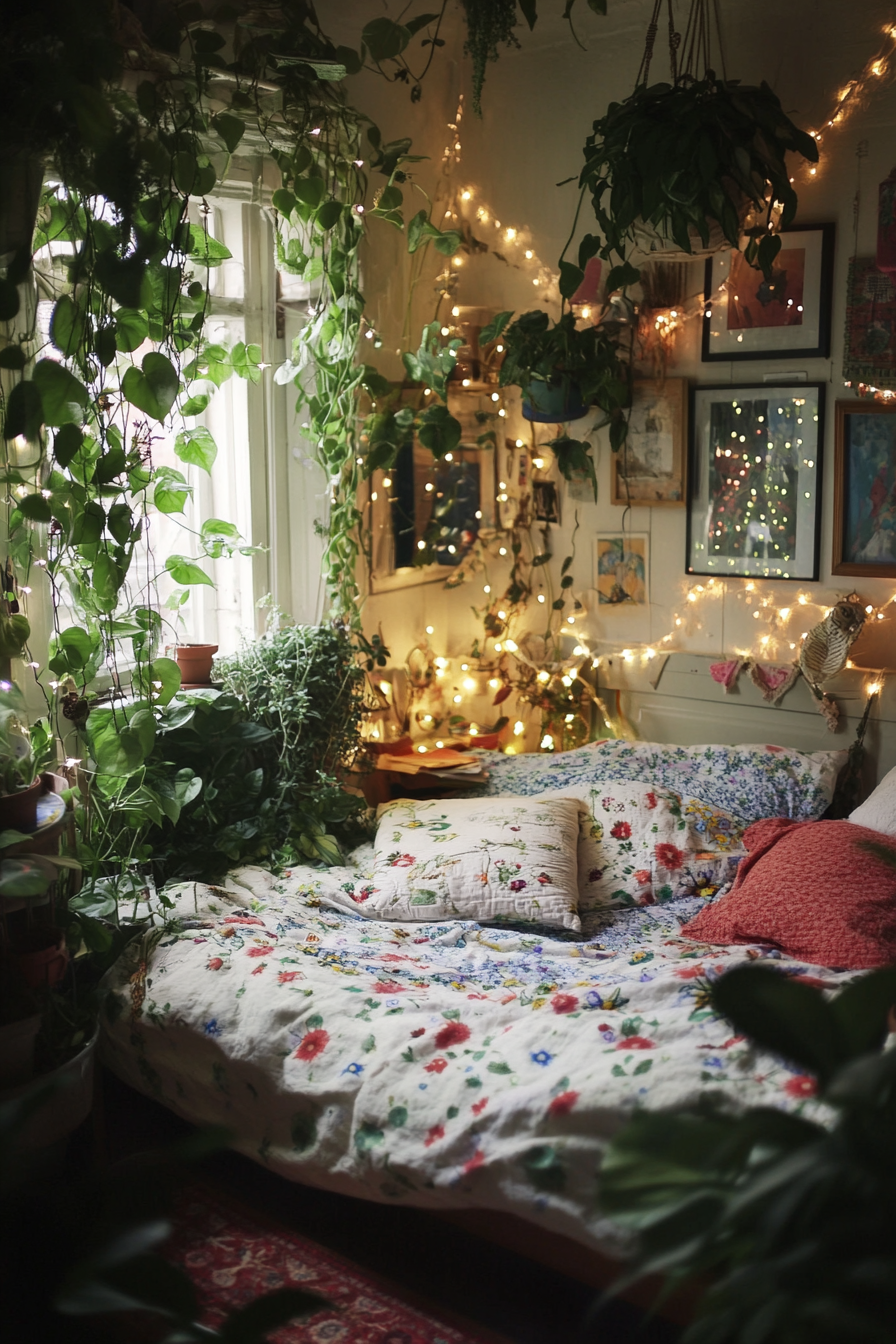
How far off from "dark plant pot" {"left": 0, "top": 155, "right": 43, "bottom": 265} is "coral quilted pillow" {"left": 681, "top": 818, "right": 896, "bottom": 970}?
1874 mm

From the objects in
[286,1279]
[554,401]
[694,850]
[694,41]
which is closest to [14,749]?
[286,1279]

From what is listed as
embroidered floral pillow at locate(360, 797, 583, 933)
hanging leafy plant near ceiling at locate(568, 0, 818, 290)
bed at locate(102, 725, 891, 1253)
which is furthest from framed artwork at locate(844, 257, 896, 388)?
embroidered floral pillow at locate(360, 797, 583, 933)

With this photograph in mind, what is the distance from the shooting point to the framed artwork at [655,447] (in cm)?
346

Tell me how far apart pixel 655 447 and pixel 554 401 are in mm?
374

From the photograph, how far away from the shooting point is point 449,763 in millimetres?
3311

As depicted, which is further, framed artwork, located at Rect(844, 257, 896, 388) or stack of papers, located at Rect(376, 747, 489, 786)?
stack of papers, located at Rect(376, 747, 489, 786)

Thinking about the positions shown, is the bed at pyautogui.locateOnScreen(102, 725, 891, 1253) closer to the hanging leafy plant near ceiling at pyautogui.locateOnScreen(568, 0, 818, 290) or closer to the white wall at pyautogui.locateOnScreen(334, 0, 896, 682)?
the white wall at pyautogui.locateOnScreen(334, 0, 896, 682)

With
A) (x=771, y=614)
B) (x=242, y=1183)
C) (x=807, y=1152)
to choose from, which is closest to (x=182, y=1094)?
(x=242, y=1183)

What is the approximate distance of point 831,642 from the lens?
3176 millimetres

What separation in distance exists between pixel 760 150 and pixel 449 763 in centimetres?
178

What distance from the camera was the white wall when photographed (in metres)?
3.09

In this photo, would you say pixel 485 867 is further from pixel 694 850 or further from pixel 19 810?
pixel 19 810

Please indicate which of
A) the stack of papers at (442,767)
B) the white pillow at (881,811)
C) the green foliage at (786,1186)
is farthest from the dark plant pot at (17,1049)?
the white pillow at (881,811)

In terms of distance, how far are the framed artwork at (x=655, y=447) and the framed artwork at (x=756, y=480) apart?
0.04 metres
